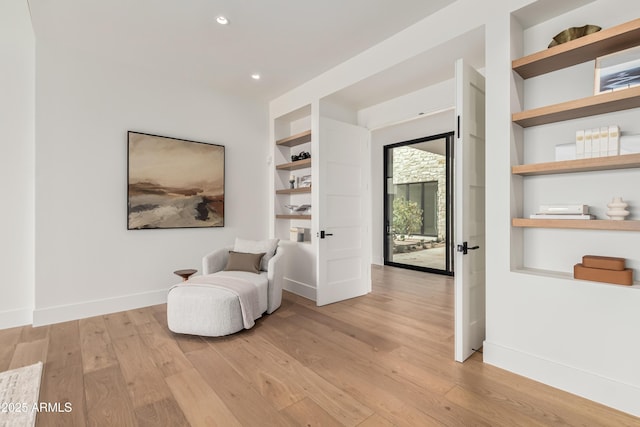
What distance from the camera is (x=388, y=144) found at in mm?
6344

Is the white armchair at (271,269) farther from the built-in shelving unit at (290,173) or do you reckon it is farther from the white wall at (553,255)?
the white wall at (553,255)

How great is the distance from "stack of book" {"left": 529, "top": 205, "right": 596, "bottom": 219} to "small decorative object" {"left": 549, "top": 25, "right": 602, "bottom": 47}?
1.14 meters

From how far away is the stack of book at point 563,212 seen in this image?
203cm

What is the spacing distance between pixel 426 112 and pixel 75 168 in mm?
4093

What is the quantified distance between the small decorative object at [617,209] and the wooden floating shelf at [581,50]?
0.99 meters

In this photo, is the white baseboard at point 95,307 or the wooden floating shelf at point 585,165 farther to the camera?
the white baseboard at point 95,307

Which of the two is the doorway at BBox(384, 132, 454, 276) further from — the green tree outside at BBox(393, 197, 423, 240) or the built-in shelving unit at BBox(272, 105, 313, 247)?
the built-in shelving unit at BBox(272, 105, 313, 247)

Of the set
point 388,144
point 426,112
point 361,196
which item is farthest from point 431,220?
point 426,112

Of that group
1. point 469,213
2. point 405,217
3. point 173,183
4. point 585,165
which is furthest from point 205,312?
point 405,217

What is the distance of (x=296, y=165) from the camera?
4.45m

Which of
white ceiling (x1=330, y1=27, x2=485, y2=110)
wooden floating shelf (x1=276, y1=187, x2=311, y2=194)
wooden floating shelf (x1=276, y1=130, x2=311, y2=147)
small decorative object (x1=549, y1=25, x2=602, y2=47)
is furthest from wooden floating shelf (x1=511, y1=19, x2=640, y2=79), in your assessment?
wooden floating shelf (x1=276, y1=187, x2=311, y2=194)

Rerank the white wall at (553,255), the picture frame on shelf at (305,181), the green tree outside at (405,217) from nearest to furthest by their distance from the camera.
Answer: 1. the white wall at (553,255)
2. the picture frame on shelf at (305,181)
3. the green tree outside at (405,217)

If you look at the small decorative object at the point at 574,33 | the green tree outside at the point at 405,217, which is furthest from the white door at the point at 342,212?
the small decorative object at the point at 574,33

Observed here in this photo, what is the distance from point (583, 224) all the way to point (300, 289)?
10.6ft
